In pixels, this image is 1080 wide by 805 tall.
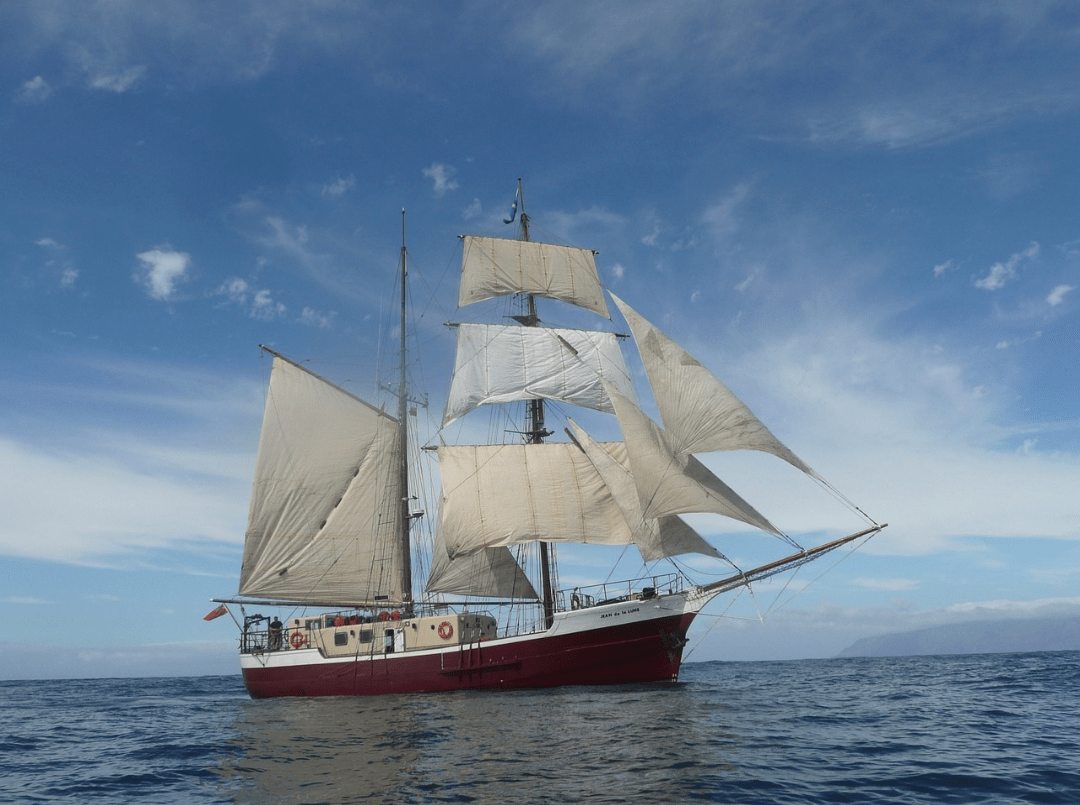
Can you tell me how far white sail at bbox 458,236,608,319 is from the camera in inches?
2103

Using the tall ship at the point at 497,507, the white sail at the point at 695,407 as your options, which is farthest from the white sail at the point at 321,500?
the white sail at the point at 695,407

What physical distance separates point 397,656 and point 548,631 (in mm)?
8540

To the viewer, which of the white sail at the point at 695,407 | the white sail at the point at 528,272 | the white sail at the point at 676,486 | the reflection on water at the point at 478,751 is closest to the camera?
the reflection on water at the point at 478,751

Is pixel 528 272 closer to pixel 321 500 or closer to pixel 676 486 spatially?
pixel 321 500

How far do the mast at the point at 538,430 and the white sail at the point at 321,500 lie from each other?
31.6 ft

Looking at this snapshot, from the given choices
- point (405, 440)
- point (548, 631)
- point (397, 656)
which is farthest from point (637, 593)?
point (405, 440)

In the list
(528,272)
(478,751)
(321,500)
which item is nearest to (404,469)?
(321,500)

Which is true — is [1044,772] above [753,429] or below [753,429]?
below

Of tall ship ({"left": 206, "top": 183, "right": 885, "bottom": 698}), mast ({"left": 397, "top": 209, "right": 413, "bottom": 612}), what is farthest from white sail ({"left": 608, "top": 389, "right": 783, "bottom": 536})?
mast ({"left": 397, "top": 209, "right": 413, "bottom": 612})

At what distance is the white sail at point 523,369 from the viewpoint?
51500 mm

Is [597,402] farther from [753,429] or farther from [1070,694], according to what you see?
[1070,694]

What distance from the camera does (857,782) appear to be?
51.3 feet

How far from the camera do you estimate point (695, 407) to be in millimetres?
36906

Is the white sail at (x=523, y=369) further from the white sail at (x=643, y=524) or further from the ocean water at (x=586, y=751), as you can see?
the ocean water at (x=586, y=751)
